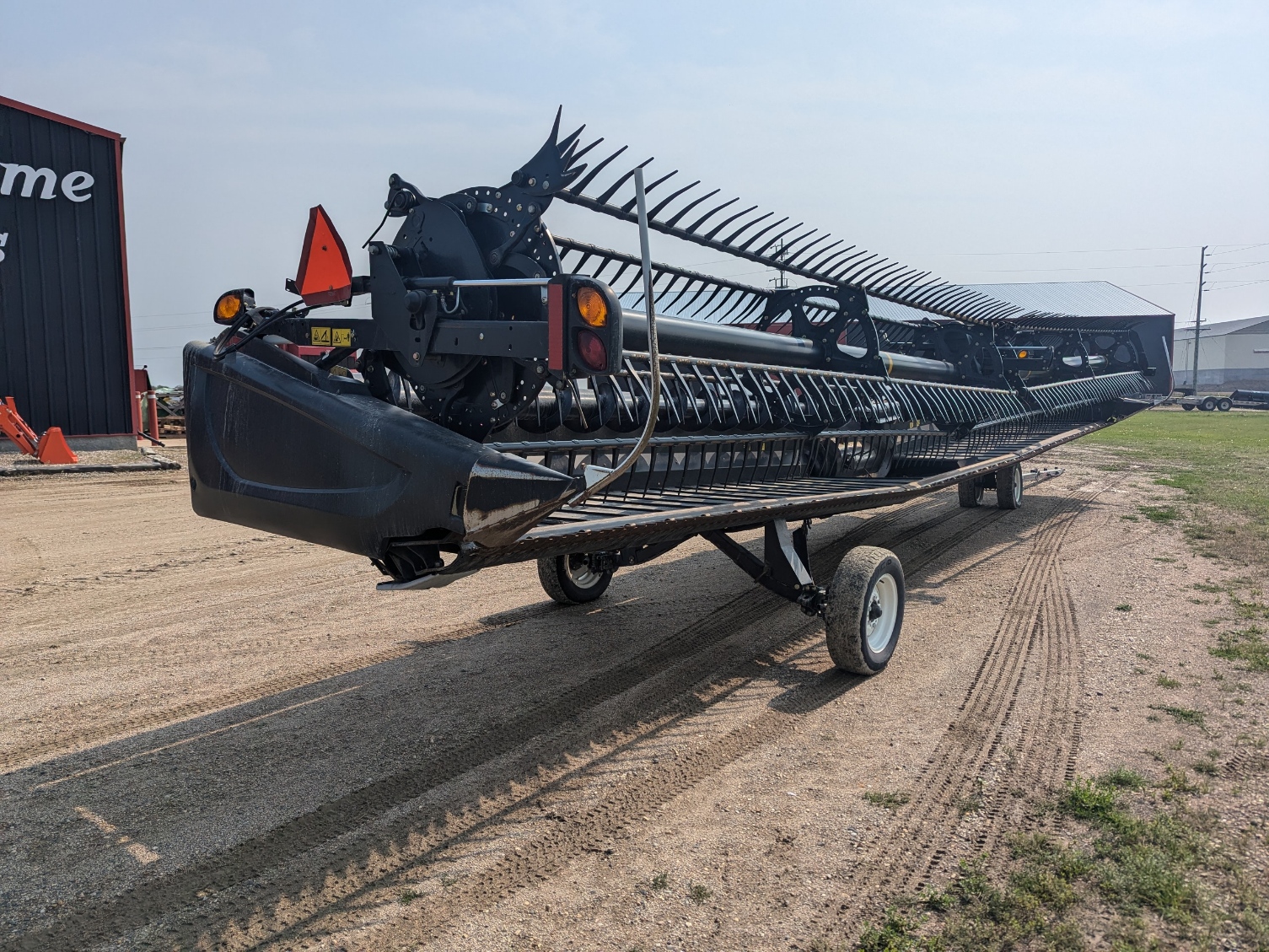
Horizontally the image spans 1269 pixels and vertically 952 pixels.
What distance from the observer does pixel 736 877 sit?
2.79 metres

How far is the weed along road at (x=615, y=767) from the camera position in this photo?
8.57 feet

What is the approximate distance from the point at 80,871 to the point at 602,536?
1960mm

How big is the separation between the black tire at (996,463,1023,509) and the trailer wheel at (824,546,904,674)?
245 inches

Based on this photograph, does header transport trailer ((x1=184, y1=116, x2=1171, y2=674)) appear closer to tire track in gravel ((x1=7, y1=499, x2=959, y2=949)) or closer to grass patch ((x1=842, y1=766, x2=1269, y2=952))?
tire track in gravel ((x1=7, y1=499, x2=959, y2=949))

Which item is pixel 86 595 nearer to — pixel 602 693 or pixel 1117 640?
pixel 602 693

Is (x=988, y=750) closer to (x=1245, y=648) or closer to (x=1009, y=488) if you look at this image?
(x=1245, y=648)

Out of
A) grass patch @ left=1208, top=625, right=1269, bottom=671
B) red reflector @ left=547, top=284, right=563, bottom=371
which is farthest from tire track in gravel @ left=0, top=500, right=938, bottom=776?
grass patch @ left=1208, top=625, right=1269, bottom=671

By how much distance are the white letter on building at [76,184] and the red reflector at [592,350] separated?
1484 centimetres

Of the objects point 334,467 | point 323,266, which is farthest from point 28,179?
point 334,467

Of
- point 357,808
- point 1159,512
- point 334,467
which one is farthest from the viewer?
point 1159,512

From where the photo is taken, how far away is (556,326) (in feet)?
9.76

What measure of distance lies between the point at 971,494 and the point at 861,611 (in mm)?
6897

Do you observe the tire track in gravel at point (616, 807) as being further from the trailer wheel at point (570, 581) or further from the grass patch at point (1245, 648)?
the grass patch at point (1245, 648)

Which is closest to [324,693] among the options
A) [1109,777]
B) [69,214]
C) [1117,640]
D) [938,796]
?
[938,796]
